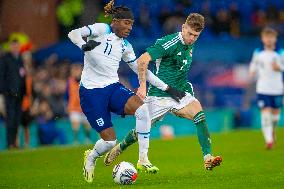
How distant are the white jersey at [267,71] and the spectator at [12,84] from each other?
19.6ft

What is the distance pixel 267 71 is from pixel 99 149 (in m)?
8.73

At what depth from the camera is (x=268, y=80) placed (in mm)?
20812

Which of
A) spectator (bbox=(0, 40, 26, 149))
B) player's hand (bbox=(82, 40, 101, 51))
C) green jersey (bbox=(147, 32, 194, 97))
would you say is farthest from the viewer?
spectator (bbox=(0, 40, 26, 149))

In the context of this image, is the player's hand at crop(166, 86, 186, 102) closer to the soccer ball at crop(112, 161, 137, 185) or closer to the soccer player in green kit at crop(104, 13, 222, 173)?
the soccer player in green kit at crop(104, 13, 222, 173)

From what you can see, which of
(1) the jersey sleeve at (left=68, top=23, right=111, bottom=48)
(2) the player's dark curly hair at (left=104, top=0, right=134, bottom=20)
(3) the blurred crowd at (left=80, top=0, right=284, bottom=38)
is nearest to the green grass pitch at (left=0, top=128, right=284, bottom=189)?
(1) the jersey sleeve at (left=68, top=23, right=111, bottom=48)

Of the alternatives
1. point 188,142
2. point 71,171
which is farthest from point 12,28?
point 71,171

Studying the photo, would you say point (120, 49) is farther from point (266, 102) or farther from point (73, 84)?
point (73, 84)

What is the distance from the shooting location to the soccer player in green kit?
45.8 ft

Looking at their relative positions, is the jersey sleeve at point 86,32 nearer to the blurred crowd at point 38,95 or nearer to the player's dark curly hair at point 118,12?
the player's dark curly hair at point 118,12

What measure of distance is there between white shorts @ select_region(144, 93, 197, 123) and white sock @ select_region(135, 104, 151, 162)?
1.09 meters

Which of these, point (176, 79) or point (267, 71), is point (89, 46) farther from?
point (267, 71)

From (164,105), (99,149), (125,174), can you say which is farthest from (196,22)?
(125,174)

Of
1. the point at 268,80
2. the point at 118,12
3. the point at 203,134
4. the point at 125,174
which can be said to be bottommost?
the point at 125,174

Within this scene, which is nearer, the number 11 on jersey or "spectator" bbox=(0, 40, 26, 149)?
the number 11 on jersey
